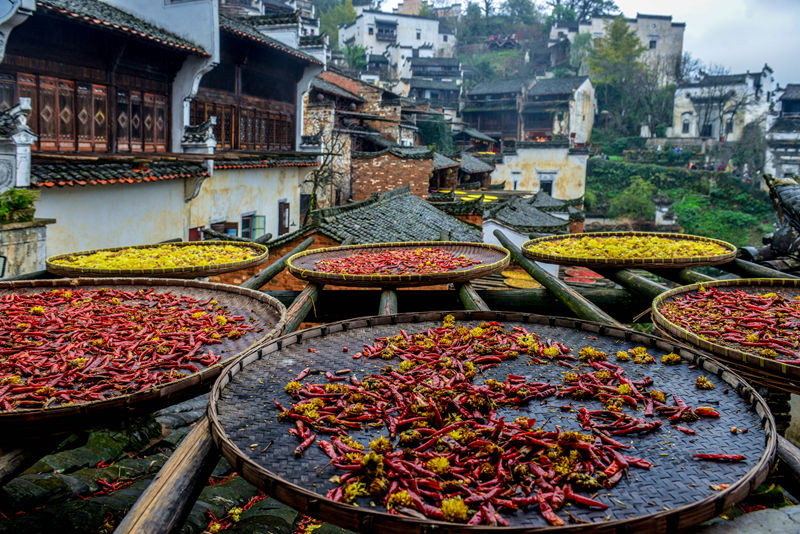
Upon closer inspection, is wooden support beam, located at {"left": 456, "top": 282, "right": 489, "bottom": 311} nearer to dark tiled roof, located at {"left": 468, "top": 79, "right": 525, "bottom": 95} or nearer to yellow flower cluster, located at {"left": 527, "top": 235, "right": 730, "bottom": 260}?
yellow flower cluster, located at {"left": 527, "top": 235, "right": 730, "bottom": 260}

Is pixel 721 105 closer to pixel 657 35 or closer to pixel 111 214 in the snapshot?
pixel 657 35

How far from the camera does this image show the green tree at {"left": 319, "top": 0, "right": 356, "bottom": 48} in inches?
2817

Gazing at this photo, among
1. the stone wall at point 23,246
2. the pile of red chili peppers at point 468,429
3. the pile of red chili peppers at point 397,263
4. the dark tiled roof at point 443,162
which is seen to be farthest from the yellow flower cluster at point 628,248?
the dark tiled roof at point 443,162

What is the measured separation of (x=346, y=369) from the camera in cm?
324

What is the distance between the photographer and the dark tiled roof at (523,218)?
19.7 m

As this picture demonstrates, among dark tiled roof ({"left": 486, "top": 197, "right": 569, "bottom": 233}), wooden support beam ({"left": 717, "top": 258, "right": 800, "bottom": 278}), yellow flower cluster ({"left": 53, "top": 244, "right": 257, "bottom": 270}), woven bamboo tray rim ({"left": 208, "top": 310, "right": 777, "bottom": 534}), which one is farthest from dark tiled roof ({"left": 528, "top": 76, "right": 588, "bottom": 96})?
woven bamboo tray rim ({"left": 208, "top": 310, "right": 777, "bottom": 534})

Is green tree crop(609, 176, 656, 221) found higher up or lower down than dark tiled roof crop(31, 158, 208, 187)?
lower down

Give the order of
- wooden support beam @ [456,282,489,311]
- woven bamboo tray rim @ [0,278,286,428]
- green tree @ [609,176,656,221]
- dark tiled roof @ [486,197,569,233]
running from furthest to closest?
green tree @ [609,176,656,221] → dark tiled roof @ [486,197,569,233] → wooden support beam @ [456,282,489,311] → woven bamboo tray rim @ [0,278,286,428]

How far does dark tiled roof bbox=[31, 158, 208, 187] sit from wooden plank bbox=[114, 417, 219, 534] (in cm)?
969

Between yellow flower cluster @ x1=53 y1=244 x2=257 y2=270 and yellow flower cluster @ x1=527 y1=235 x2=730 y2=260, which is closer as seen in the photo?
yellow flower cluster @ x1=53 y1=244 x2=257 y2=270

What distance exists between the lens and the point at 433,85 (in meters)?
57.1

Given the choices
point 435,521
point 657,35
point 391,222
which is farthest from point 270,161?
point 657,35

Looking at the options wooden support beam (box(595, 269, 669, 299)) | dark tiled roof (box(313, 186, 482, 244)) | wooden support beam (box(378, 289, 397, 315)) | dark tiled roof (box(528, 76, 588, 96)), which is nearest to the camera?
wooden support beam (box(378, 289, 397, 315))

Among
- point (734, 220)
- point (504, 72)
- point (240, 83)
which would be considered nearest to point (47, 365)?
point (240, 83)
